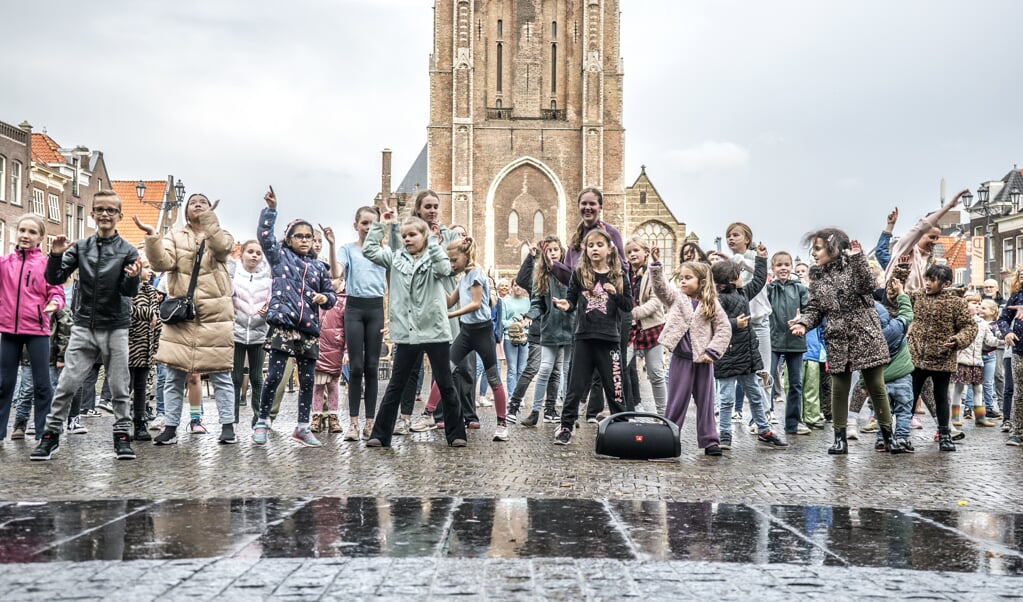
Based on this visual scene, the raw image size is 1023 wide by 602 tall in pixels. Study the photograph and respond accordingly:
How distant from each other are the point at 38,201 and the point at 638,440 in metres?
38.8

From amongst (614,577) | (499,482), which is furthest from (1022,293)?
(614,577)

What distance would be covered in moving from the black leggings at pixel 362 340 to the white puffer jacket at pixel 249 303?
128 centimetres

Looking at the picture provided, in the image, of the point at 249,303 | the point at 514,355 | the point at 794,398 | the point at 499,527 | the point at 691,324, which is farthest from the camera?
the point at 514,355

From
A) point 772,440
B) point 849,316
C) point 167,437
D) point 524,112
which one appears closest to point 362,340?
point 167,437

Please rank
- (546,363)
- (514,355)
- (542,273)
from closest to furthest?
(542,273)
(546,363)
(514,355)

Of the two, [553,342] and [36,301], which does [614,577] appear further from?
[553,342]

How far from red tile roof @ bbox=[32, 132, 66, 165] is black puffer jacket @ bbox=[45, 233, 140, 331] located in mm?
38654

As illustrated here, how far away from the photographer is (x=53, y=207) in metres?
42.3

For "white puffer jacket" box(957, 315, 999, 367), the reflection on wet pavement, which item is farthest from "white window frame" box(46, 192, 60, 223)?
the reflection on wet pavement

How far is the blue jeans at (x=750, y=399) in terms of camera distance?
8.66m

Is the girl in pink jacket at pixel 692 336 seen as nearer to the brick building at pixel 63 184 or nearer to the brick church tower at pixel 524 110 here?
the brick building at pixel 63 184

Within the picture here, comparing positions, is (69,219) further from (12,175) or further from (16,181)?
(12,175)

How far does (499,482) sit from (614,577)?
8.44 ft

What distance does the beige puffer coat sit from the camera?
8.18m
